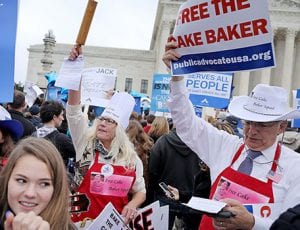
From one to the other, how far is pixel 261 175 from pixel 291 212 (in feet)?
4.43

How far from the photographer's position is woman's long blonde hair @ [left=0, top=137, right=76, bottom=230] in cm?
204

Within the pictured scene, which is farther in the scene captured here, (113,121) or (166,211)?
(113,121)

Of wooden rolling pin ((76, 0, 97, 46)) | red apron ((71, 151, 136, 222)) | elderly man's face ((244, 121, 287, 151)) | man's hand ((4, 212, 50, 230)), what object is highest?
wooden rolling pin ((76, 0, 97, 46))

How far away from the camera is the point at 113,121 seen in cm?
427

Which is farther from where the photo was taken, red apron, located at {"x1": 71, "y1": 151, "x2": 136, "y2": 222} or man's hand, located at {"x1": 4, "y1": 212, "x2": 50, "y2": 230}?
red apron, located at {"x1": 71, "y1": 151, "x2": 136, "y2": 222}

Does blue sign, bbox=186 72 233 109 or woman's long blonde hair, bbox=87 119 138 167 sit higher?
blue sign, bbox=186 72 233 109

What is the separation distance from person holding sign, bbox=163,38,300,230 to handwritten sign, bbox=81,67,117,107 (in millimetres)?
4174

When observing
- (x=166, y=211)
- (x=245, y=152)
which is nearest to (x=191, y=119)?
(x=245, y=152)

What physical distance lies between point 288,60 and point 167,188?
49.3 meters

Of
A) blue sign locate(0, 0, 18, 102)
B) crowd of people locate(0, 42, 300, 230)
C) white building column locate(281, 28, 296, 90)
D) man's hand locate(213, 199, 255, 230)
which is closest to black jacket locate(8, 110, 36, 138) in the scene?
crowd of people locate(0, 42, 300, 230)

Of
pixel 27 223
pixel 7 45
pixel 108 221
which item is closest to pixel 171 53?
pixel 7 45

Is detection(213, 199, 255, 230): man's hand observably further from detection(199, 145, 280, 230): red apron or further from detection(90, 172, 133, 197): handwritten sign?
detection(90, 172, 133, 197): handwritten sign

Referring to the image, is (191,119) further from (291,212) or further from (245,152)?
(291,212)

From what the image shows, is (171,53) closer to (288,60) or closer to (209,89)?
(209,89)
